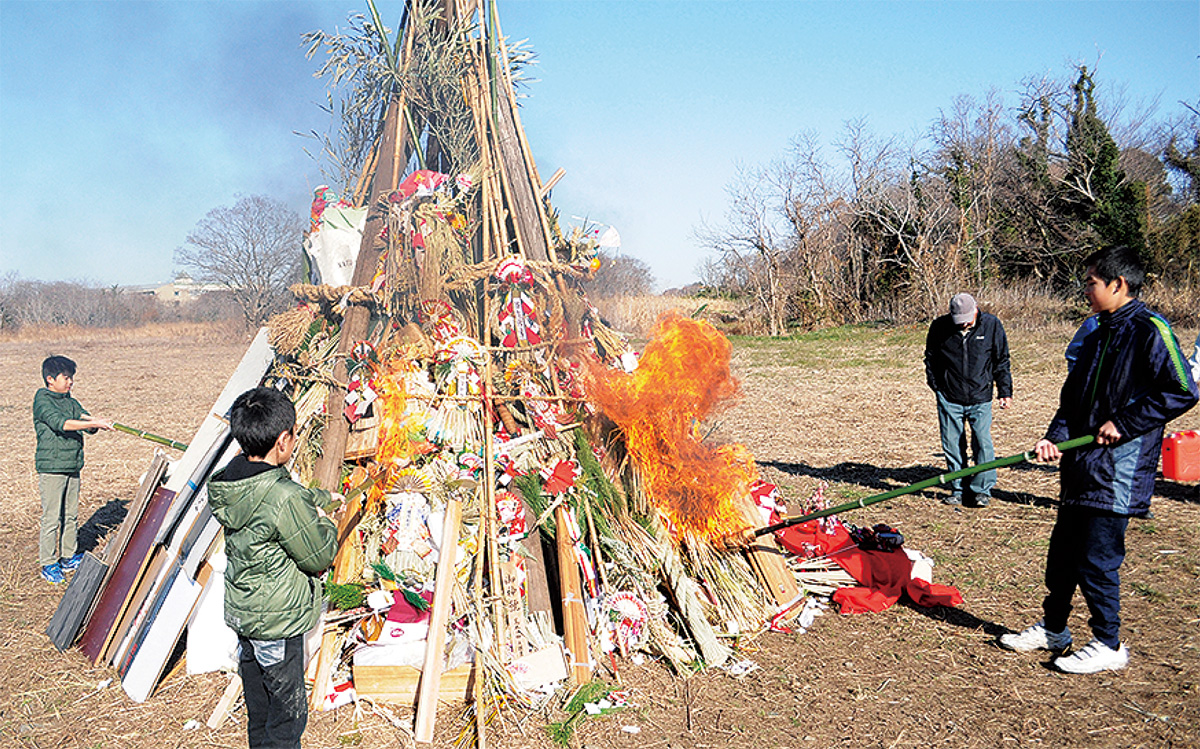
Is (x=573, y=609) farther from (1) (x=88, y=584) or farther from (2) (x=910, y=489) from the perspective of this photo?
(1) (x=88, y=584)

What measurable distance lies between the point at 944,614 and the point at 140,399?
16.1 m

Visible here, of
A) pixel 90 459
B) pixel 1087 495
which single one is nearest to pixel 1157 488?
pixel 1087 495

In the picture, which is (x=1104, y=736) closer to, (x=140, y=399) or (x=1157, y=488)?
(x=1157, y=488)

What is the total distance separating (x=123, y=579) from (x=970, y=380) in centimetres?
725

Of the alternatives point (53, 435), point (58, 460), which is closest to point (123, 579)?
point (58, 460)

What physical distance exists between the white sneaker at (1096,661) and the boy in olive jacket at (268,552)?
4.00 meters

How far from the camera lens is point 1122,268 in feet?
13.3

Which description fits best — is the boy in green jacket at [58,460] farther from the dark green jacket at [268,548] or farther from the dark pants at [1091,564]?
the dark pants at [1091,564]

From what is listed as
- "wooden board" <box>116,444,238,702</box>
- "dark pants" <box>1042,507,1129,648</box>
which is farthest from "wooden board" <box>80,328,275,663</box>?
"dark pants" <box>1042,507,1129,648</box>

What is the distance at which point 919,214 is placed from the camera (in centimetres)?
2469

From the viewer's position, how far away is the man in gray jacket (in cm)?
714

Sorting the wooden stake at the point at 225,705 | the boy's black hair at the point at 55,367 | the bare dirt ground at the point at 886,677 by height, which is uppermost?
the boy's black hair at the point at 55,367

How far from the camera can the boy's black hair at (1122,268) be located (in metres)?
4.04

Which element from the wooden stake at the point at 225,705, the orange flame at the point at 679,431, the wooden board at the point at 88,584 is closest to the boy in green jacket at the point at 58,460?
the wooden board at the point at 88,584
